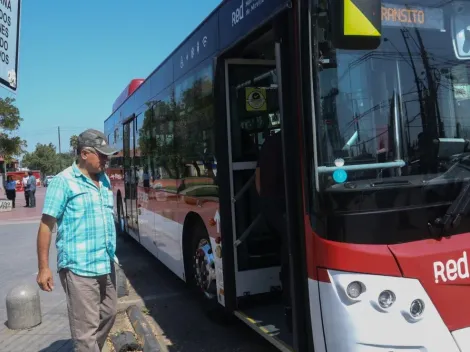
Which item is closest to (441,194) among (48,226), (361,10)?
(361,10)

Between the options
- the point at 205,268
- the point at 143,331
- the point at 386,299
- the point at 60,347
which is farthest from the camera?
the point at 205,268

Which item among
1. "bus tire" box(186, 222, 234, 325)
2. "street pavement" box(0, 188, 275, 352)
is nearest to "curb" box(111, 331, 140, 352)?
"street pavement" box(0, 188, 275, 352)

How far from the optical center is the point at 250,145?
4.65m

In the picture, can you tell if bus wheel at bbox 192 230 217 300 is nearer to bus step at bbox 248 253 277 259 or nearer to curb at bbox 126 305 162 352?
bus step at bbox 248 253 277 259

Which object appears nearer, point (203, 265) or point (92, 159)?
point (92, 159)

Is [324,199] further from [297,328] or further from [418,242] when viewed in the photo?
[297,328]

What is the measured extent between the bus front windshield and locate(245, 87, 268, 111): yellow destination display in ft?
6.14

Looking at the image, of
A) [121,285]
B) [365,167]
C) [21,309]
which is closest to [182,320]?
[121,285]

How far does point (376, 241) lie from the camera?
2.60m

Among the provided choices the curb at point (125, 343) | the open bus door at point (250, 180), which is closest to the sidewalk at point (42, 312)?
the curb at point (125, 343)

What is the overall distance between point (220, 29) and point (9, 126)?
23086 millimetres

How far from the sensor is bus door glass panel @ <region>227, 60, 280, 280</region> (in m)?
4.44

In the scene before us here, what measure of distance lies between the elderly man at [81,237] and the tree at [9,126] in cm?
2270

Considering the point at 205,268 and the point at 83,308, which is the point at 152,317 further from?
the point at 83,308
